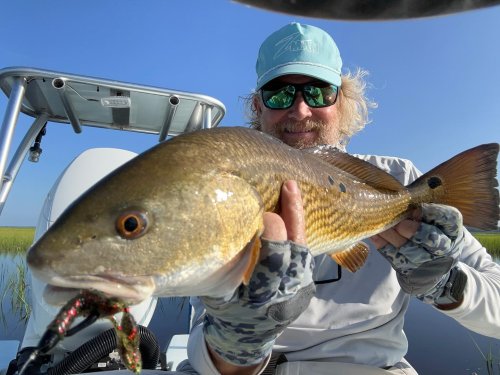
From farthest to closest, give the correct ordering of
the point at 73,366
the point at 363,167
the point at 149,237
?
the point at 73,366, the point at 363,167, the point at 149,237

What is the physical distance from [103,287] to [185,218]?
38 cm

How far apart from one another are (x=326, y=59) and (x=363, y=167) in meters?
1.28

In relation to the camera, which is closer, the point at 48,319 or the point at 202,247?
the point at 202,247

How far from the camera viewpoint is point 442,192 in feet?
8.73

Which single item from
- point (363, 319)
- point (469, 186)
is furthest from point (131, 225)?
point (469, 186)

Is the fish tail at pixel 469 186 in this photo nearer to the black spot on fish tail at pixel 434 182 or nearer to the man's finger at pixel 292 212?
the black spot on fish tail at pixel 434 182

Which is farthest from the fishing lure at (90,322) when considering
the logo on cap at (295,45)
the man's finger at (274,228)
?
the logo on cap at (295,45)

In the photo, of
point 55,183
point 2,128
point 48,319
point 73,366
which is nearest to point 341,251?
point 73,366

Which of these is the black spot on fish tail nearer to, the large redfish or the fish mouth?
the large redfish

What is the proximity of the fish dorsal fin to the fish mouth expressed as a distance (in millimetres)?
1587

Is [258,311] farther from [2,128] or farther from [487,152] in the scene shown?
[2,128]

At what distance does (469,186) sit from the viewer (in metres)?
2.61

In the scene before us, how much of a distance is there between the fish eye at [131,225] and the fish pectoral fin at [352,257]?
1453mm

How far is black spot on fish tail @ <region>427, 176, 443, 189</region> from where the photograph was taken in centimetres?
267
